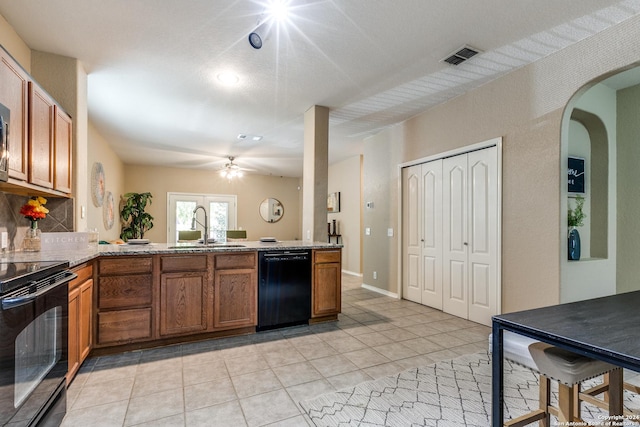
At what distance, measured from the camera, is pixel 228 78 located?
11.3 ft

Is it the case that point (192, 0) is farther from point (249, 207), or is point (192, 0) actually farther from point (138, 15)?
point (249, 207)

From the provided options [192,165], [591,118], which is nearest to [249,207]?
[192,165]

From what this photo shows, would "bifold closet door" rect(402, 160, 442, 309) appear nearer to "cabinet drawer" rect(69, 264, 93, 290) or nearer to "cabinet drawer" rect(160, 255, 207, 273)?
"cabinet drawer" rect(160, 255, 207, 273)

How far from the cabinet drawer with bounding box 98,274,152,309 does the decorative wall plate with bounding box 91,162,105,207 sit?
2.87 m

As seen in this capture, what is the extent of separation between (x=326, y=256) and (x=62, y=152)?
2713mm

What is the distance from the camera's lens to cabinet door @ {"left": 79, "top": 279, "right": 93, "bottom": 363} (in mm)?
2338

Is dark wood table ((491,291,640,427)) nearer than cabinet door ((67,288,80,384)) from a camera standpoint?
Yes

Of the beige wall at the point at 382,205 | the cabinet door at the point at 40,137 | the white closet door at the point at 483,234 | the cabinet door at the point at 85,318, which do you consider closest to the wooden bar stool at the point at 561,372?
Result: the white closet door at the point at 483,234

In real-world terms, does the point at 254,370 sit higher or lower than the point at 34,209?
lower

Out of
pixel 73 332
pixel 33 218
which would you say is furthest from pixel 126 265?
pixel 33 218

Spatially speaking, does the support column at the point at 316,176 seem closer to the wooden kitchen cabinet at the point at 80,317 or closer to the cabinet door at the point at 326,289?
the cabinet door at the point at 326,289

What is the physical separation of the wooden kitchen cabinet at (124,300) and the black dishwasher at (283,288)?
1044 millimetres

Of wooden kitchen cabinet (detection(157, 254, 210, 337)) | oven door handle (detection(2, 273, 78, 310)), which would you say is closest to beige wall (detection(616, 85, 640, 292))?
wooden kitchen cabinet (detection(157, 254, 210, 337))

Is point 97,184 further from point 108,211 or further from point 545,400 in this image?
point 545,400
